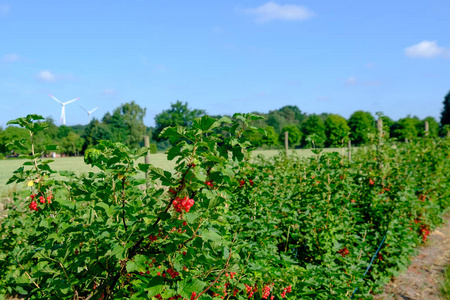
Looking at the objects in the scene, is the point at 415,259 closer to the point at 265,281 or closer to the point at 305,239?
the point at 305,239

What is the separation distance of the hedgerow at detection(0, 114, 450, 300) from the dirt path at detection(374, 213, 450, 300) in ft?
0.73

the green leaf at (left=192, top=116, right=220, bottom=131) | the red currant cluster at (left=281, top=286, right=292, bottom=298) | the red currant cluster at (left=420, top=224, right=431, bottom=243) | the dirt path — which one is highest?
the green leaf at (left=192, top=116, right=220, bottom=131)

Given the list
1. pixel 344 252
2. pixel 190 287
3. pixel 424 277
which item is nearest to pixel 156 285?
pixel 190 287

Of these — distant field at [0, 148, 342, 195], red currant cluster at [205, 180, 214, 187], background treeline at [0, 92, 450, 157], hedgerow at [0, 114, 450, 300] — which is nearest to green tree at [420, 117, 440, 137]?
background treeline at [0, 92, 450, 157]

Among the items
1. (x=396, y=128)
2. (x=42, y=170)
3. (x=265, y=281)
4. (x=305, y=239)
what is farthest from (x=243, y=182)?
(x=396, y=128)

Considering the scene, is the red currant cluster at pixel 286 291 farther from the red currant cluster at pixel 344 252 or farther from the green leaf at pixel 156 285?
the red currant cluster at pixel 344 252

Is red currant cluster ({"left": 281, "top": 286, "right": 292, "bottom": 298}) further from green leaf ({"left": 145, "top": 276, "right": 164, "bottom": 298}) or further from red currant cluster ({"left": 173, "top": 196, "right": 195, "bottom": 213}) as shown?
red currant cluster ({"left": 173, "top": 196, "right": 195, "bottom": 213})

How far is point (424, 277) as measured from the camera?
4609 millimetres

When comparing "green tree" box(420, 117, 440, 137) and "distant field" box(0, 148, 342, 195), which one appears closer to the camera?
"green tree" box(420, 117, 440, 137)

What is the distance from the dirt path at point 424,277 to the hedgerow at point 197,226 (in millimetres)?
221

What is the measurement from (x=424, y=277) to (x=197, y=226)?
4340 millimetres

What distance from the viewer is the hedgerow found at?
5.41 ft

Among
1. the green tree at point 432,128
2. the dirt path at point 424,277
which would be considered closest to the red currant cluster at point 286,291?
the dirt path at point 424,277

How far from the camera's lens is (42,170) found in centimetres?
237
